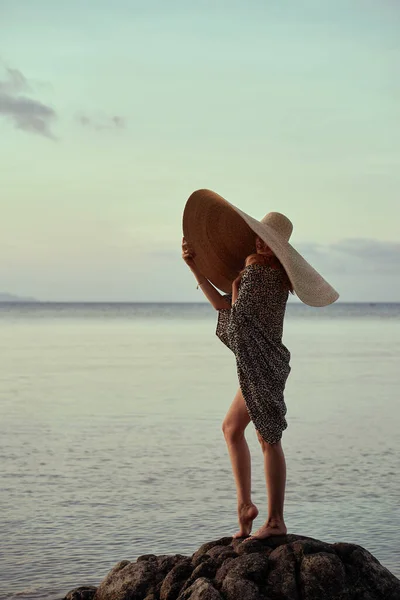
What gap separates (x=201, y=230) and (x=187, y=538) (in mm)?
2998

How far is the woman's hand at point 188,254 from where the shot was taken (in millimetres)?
6918

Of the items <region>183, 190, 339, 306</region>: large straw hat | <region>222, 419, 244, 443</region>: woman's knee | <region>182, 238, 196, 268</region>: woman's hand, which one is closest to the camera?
<region>222, 419, 244, 443</region>: woman's knee

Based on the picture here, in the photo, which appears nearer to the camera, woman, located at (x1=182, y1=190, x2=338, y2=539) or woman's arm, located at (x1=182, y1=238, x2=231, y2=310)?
woman, located at (x1=182, y1=190, x2=338, y2=539)

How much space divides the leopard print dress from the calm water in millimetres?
2237

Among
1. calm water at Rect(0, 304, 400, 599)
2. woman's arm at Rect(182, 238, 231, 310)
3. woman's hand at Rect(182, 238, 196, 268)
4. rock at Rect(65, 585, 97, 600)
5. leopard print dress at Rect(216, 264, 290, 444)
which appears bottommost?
rock at Rect(65, 585, 97, 600)

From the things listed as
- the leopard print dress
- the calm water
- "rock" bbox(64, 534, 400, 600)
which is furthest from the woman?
the calm water

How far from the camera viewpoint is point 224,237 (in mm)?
7059

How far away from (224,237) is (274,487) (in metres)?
1.75

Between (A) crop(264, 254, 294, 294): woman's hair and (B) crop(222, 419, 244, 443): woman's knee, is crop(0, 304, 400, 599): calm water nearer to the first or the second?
(B) crop(222, 419, 244, 443): woman's knee

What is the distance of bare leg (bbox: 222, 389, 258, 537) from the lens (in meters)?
6.52

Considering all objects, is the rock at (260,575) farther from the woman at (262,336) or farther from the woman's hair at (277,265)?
the woman's hair at (277,265)

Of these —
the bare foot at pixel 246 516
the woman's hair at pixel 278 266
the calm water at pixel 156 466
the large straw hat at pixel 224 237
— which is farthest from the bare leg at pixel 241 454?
the calm water at pixel 156 466

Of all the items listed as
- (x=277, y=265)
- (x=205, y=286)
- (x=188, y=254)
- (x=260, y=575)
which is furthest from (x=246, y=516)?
(x=188, y=254)

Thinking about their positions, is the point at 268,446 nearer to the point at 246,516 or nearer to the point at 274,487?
the point at 274,487
